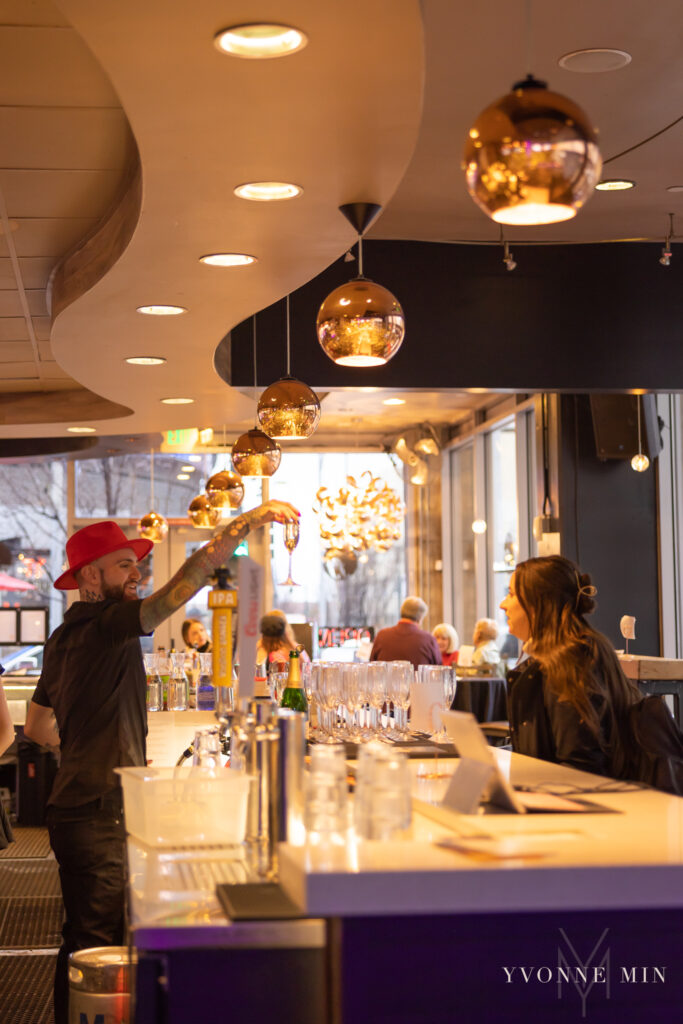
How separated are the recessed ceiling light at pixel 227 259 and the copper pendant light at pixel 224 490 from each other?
2.63 meters

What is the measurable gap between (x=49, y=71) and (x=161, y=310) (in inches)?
72.2

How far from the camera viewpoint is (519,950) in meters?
2.07

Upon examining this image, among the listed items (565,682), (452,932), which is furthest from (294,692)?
(452,932)

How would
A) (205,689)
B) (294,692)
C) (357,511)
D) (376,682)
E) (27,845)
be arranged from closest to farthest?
(376,682), (294,692), (205,689), (27,845), (357,511)

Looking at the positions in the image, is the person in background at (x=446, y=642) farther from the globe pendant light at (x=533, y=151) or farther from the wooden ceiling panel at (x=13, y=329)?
the globe pendant light at (x=533, y=151)

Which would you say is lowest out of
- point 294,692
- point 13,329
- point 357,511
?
point 294,692

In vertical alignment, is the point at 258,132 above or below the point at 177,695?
above

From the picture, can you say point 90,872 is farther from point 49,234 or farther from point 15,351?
point 15,351

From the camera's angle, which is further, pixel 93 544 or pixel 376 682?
pixel 93 544

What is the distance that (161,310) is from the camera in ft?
18.9

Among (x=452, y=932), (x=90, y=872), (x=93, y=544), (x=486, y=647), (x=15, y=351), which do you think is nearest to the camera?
(x=452, y=932)

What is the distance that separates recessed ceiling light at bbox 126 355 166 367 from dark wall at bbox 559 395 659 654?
4.21 meters

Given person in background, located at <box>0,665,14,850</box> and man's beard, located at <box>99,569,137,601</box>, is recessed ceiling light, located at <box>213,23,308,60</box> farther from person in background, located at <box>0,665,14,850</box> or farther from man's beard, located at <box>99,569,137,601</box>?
person in background, located at <box>0,665,14,850</box>

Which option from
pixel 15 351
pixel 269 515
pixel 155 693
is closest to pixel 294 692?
pixel 269 515
